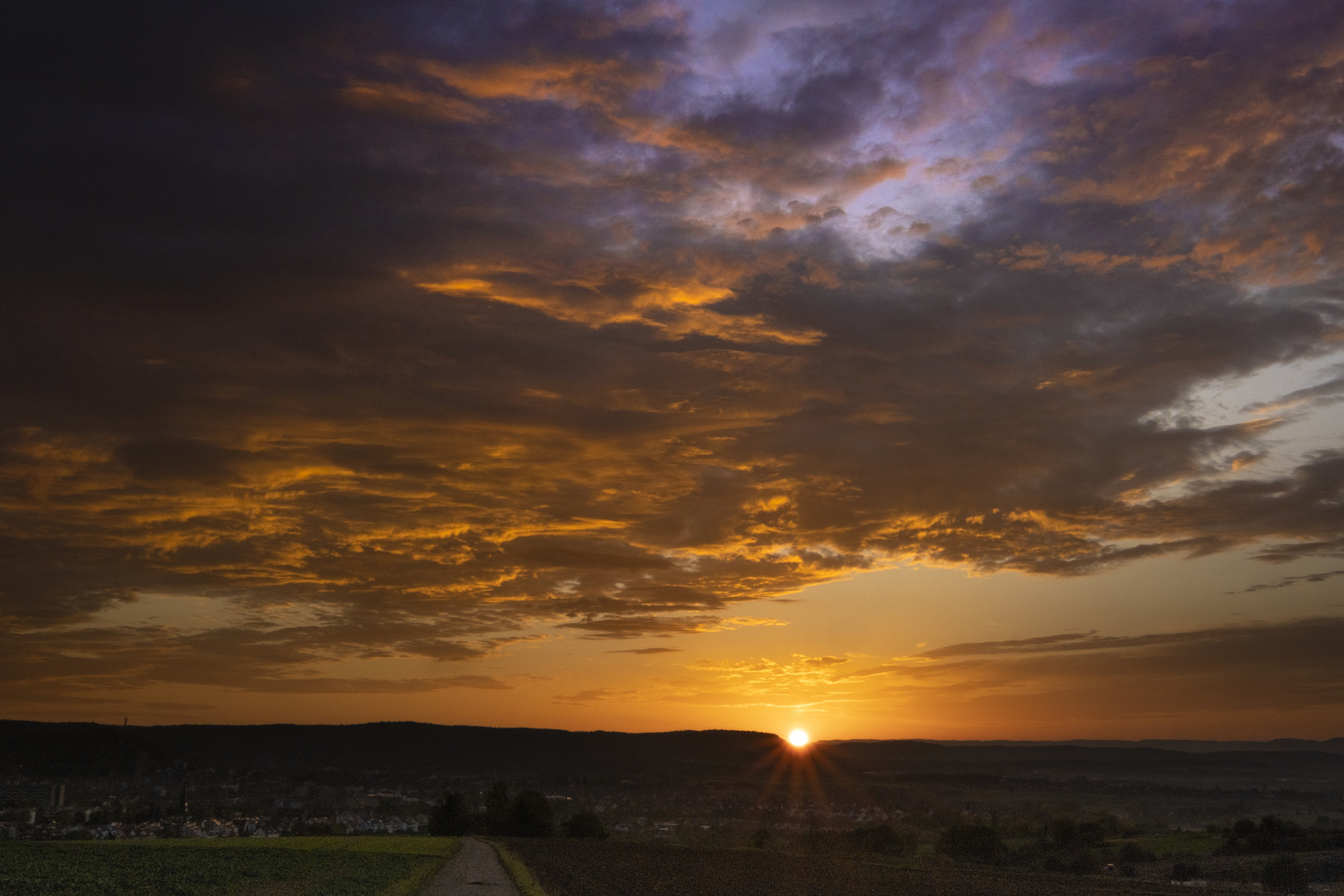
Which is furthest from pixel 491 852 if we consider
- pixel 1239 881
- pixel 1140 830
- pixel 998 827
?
pixel 1140 830

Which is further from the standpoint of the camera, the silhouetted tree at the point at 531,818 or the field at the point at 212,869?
the silhouetted tree at the point at 531,818

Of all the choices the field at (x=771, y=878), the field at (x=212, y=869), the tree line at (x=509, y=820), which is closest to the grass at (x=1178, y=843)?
the field at (x=771, y=878)

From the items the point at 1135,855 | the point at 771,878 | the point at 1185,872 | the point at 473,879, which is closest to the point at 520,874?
the point at 473,879

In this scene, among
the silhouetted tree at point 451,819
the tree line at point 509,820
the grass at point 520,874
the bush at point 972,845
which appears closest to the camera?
the grass at point 520,874

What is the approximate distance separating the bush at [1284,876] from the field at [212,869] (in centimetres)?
4803

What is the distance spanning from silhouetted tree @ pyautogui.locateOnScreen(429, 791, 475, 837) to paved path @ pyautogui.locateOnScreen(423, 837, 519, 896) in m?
44.8

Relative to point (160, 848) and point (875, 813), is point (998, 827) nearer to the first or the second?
point (875, 813)

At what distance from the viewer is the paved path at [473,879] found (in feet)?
141

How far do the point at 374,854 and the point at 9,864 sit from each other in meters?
26.6

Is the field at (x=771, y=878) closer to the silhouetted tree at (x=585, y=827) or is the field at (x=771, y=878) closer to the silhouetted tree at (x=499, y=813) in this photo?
the silhouetted tree at (x=585, y=827)

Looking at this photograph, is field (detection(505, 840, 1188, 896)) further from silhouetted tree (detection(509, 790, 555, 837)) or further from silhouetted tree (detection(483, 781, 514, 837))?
silhouetted tree (detection(483, 781, 514, 837))

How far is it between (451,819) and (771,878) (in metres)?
73.1

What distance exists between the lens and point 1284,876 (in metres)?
59.4

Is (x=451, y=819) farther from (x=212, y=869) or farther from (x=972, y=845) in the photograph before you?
(x=212, y=869)
